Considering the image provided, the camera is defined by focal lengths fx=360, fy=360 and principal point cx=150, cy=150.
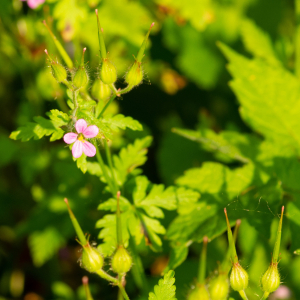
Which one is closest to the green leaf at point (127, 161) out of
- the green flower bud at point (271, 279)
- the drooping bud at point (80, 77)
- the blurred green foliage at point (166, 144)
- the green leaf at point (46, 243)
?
the blurred green foliage at point (166, 144)

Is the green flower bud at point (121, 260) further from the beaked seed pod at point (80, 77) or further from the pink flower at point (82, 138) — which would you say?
the beaked seed pod at point (80, 77)

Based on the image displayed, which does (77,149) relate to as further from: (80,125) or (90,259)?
(90,259)

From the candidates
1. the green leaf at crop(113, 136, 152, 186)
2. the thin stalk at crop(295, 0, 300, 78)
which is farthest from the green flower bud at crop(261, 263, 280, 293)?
the thin stalk at crop(295, 0, 300, 78)

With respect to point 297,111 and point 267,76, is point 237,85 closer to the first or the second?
point 267,76

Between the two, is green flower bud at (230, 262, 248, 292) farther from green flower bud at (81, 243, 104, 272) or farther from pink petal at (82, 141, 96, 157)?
pink petal at (82, 141, 96, 157)

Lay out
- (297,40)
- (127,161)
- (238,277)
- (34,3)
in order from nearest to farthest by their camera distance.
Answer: (238,277) < (127,161) < (34,3) < (297,40)

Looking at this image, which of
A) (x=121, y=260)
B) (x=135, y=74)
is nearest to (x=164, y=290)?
(x=121, y=260)
